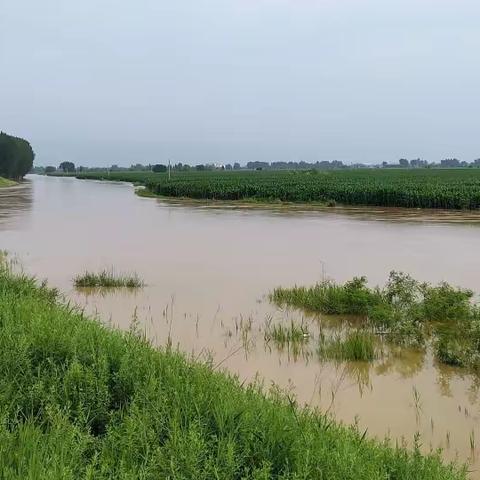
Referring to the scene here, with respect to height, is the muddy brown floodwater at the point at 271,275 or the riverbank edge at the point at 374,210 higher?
the riverbank edge at the point at 374,210

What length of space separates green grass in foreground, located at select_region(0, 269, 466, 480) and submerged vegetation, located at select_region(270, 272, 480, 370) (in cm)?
261

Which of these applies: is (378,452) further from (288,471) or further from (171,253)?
(171,253)

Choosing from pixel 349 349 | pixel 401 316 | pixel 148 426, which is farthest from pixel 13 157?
pixel 148 426

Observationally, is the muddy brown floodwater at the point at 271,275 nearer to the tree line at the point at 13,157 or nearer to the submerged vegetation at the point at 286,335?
the submerged vegetation at the point at 286,335

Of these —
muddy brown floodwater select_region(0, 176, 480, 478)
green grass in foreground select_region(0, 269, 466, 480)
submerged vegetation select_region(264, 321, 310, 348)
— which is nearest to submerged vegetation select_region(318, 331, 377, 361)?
muddy brown floodwater select_region(0, 176, 480, 478)

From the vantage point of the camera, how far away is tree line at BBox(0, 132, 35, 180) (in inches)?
3290

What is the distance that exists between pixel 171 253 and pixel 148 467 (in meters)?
11.1

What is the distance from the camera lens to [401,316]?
7102 mm

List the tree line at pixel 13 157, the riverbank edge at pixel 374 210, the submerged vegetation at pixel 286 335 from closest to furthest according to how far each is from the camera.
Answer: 1. the submerged vegetation at pixel 286 335
2. the riverbank edge at pixel 374 210
3. the tree line at pixel 13 157

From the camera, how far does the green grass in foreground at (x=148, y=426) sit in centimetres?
286

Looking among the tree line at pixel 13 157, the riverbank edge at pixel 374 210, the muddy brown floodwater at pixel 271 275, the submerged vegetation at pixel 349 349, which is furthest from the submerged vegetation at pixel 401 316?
the tree line at pixel 13 157

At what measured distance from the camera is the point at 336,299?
8.10 metres

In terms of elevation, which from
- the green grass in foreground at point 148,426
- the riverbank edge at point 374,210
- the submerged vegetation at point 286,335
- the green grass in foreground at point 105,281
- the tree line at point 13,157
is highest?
the tree line at point 13,157

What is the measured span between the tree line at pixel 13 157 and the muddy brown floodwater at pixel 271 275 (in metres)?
64.1
